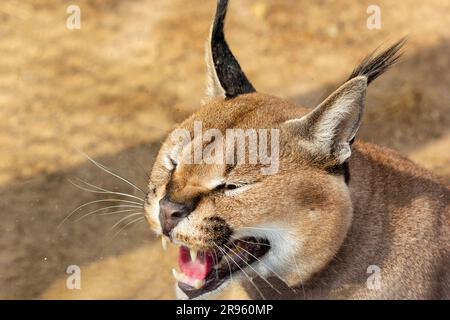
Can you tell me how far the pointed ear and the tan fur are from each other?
0.22 ft

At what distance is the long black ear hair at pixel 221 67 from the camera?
14.6ft

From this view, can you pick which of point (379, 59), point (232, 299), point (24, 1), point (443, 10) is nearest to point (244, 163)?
point (379, 59)

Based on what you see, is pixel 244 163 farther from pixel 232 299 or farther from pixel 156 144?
pixel 156 144

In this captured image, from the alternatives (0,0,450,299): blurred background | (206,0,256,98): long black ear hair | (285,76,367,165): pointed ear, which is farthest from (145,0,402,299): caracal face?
(0,0,450,299): blurred background

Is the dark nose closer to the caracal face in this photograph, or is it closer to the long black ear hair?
the caracal face

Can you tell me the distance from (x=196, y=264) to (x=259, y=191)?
2.08 ft

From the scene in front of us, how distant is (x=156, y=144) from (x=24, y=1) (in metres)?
2.30

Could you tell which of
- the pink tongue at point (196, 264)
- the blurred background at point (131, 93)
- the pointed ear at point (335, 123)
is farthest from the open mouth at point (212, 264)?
the blurred background at point (131, 93)

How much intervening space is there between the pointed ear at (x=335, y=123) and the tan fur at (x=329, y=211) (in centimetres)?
7

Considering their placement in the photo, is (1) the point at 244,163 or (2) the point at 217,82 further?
(2) the point at 217,82

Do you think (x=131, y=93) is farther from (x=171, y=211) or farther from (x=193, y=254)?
(x=171, y=211)

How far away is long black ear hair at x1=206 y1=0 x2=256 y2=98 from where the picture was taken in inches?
176

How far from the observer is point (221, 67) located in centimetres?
453

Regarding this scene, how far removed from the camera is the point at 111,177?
6449 millimetres
